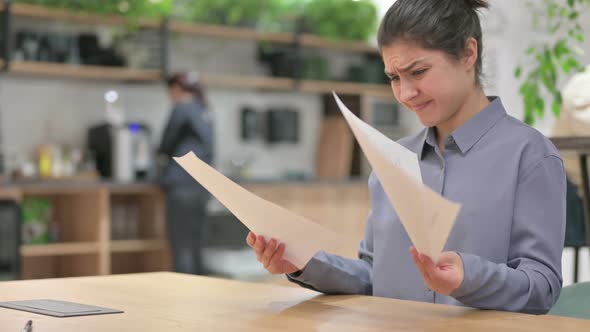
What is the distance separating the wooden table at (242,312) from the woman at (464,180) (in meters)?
0.09

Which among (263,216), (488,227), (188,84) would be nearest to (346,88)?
(188,84)

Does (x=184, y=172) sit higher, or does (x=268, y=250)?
(x=268, y=250)

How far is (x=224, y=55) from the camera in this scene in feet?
24.3

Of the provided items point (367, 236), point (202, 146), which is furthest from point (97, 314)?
point (202, 146)

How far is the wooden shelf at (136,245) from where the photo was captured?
6.14 metres

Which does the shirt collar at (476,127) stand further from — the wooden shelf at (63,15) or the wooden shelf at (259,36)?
the wooden shelf at (259,36)

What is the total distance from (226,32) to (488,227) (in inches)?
223

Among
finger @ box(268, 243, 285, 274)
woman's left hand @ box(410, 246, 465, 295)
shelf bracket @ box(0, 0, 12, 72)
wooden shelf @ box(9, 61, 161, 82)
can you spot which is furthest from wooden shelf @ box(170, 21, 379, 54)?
woman's left hand @ box(410, 246, 465, 295)

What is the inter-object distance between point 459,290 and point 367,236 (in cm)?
48

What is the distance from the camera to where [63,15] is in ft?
20.5

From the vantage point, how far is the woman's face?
1.61 meters

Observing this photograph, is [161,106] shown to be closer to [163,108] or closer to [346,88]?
[163,108]

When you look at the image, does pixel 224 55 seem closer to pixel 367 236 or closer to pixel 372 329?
pixel 367 236

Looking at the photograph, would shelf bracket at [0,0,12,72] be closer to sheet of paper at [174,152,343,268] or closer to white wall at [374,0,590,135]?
white wall at [374,0,590,135]
